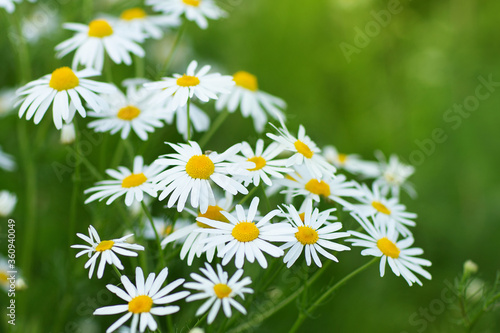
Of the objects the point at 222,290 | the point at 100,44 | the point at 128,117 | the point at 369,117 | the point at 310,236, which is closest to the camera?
the point at 222,290

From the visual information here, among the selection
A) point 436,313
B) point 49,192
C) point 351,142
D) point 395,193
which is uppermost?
point 395,193

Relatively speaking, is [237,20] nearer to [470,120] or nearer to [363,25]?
[363,25]

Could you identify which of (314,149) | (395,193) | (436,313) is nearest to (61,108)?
(314,149)

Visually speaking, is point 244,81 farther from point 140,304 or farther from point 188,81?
point 140,304

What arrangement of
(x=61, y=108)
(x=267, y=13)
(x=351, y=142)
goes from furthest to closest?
(x=267, y=13) < (x=351, y=142) < (x=61, y=108)

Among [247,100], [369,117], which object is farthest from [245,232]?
[369,117]

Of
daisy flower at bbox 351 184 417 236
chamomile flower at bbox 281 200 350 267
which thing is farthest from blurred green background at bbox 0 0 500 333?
chamomile flower at bbox 281 200 350 267

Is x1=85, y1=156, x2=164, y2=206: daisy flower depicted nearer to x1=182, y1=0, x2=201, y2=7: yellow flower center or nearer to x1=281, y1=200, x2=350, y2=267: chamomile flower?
x1=281, y1=200, x2=350, y2=267: chamomile flower
